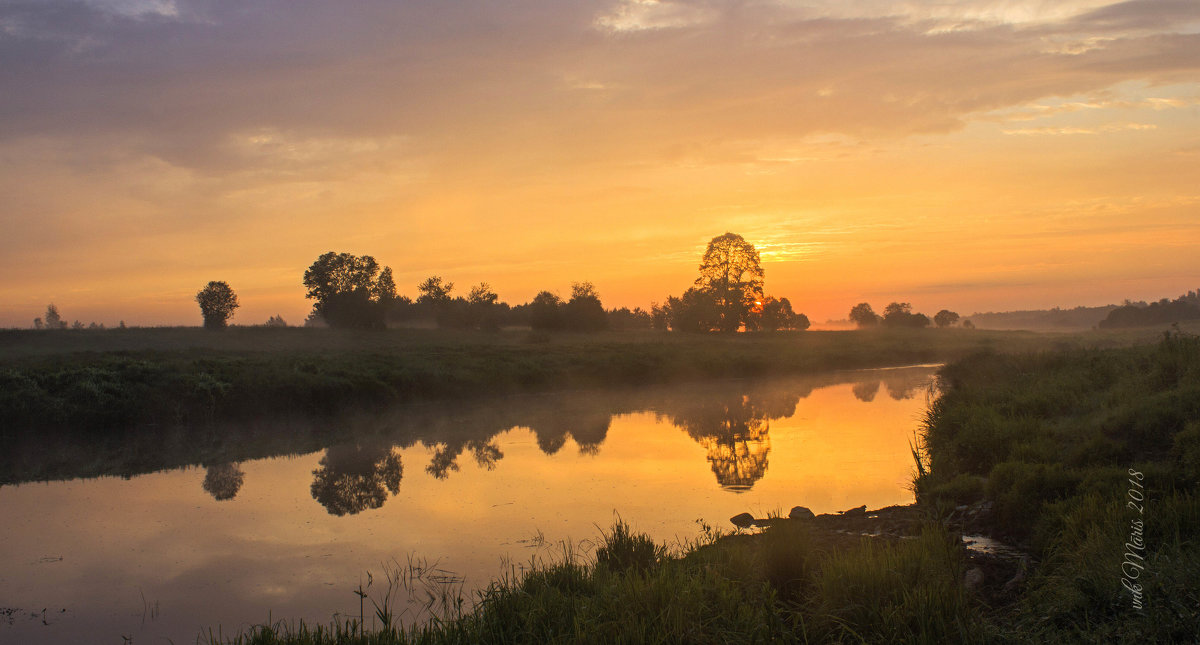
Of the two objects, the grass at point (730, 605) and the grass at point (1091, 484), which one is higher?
the grass at point (1091, 484)

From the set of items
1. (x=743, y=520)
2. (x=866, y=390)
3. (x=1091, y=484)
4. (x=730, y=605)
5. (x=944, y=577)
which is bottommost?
(x=866, y=390)

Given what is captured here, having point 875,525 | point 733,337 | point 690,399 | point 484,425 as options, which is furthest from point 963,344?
point 875,525

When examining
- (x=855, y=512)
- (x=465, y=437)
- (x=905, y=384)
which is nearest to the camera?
(x=855, y=512)

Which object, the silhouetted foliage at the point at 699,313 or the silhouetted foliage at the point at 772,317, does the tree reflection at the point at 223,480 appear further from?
the silhouetted foliage at the point at 772,317

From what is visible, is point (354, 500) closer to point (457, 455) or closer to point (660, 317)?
point (457, 455)

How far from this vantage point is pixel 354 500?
12.3m

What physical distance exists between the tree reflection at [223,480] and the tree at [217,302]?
1634 inches

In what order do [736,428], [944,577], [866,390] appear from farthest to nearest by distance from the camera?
[866,390], [736,428], [944,577]

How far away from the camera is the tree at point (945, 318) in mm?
94287

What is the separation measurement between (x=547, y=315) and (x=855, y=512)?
48.4 metres

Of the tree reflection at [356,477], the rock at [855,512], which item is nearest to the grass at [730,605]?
the rock at [855,512]

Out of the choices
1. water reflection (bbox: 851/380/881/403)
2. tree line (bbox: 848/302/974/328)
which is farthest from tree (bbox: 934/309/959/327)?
water reflection (bbox: 851/380/881/403)

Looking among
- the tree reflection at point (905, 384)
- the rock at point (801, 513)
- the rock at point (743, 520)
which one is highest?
the rock at point (801, 513)

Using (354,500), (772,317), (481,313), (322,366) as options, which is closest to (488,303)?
(481,313)
